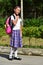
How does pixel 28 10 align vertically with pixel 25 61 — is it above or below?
above

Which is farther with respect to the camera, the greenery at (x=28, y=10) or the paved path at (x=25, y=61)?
the greenery at (x=28, y=10)

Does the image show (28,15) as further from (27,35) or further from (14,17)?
(14,17)

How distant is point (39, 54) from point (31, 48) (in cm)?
34

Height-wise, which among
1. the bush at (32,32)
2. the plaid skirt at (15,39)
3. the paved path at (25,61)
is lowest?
the paved path at (25,61)

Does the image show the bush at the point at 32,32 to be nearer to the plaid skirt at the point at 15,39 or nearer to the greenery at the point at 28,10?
the greenery at the point at 28,10

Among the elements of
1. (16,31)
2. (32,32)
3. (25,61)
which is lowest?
(25,61)

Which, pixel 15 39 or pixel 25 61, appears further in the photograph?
pixel 25 61

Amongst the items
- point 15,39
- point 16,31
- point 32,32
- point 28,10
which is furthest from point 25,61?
point 28,10

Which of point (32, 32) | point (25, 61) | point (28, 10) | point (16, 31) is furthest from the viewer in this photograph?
point (28, 10)

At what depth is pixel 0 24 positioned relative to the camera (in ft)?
44.9

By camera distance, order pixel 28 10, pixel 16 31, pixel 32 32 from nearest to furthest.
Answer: pixel 16 31
pixel 32 32
pixel 28 10

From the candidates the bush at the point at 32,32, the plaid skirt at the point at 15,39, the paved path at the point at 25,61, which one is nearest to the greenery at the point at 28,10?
the bush at the point at 32,32

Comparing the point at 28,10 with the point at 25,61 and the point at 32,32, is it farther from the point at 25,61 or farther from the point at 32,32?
the point at 25,61

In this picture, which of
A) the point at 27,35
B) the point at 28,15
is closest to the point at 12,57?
the point at 27,35
